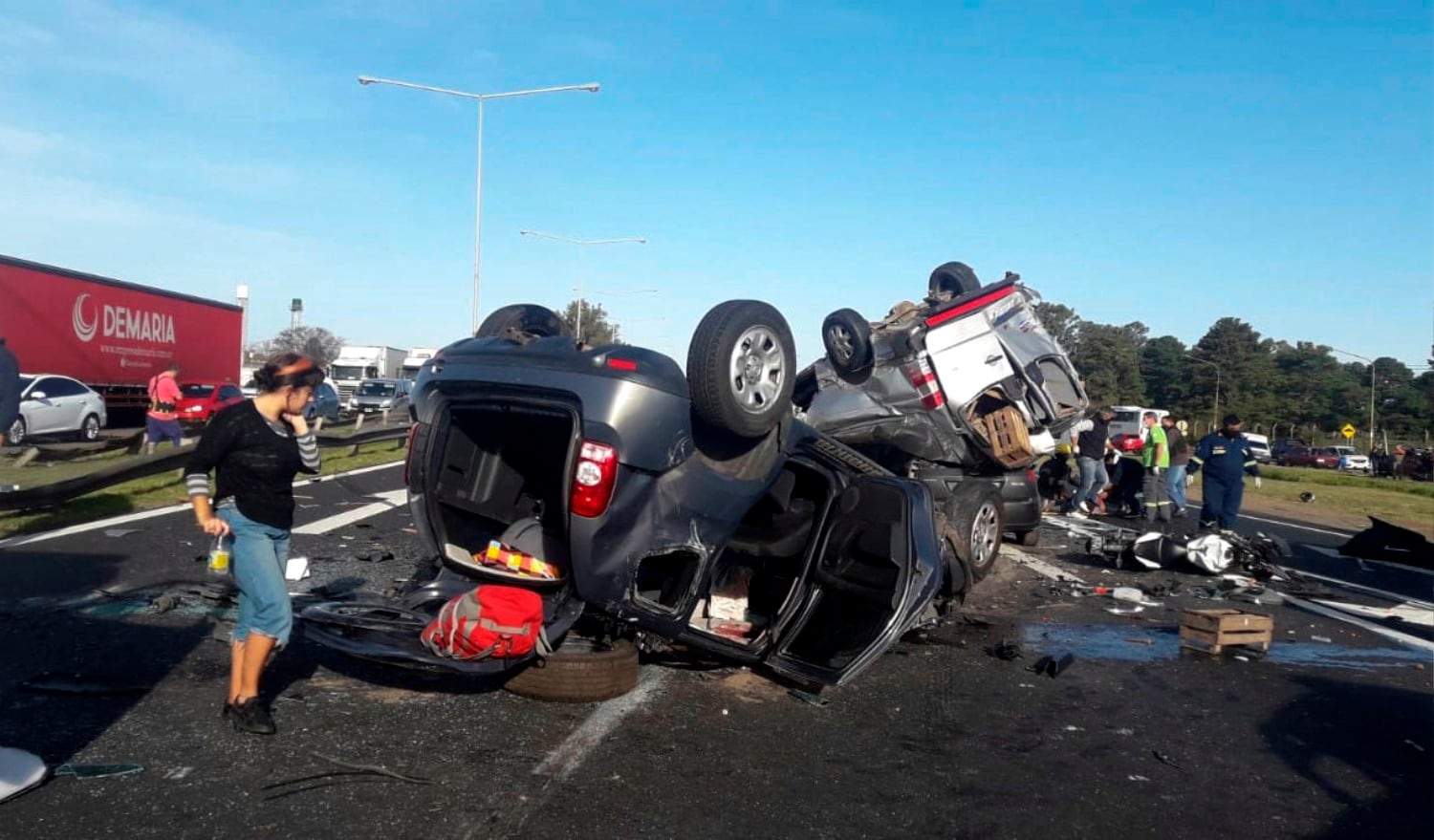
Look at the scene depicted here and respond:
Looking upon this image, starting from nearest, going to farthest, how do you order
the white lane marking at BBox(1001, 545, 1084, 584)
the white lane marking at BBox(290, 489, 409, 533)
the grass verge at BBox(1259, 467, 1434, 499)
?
the white lane marking at BBox(290, 489, 409, 533), the white lane marking at BBox(1001, 545, 1084, 584), the grass verge at BBox(1259, 467, 1434, 499)

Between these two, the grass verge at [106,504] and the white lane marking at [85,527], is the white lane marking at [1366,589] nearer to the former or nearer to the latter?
the white lane marking at [85,527]

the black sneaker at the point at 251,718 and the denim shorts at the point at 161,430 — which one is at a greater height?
the denim shorts at the point at 161,430

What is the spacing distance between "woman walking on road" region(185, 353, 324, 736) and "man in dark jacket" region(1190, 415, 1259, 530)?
1073 centimetres

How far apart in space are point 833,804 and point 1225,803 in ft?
5.35

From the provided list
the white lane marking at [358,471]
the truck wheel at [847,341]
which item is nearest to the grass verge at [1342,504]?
the truck wheel at [847,341]

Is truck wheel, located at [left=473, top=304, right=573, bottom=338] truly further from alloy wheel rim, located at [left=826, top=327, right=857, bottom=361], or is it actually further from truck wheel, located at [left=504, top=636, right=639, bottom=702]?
alloy wheel rim, located at [left=826, top=327, right=857, bottom=361]

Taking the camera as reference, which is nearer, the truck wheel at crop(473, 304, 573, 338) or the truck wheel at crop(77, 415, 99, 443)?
the truck wheel at crop(473, 304, 573, 338)

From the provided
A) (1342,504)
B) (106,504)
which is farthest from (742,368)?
(1342,504)

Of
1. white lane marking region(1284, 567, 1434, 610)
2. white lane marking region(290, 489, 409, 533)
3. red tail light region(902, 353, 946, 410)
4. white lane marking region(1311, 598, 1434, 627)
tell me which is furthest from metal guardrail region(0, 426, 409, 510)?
white lane marking region(1284, 567, 1434, 610)

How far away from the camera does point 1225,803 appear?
437 cm

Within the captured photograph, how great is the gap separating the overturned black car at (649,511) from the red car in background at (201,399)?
20.6 meters

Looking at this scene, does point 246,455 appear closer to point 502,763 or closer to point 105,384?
point 502,763

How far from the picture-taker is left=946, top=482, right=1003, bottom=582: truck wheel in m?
8.47

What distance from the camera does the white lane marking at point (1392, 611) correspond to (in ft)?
28.6
